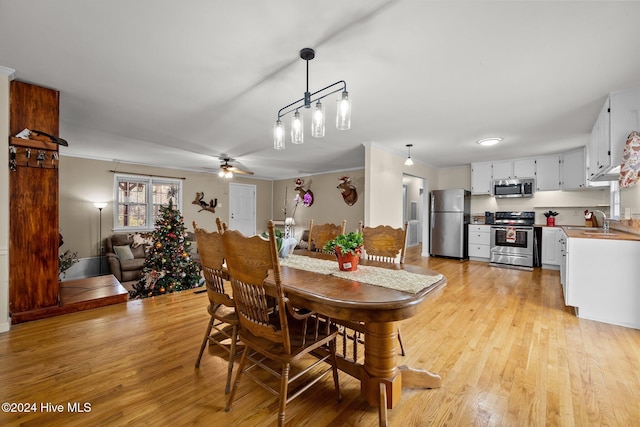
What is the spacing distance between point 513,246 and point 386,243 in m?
4.46

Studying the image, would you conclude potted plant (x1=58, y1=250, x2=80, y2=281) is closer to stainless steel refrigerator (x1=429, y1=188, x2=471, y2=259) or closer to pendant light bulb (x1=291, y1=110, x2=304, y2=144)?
pendant light bulb (x1=291, y1=110, x2=304, y2=144)

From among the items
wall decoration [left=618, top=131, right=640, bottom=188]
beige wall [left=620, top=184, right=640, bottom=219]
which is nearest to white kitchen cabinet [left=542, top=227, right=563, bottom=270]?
beige wall [left=620, top=184, right=640, bottom=219]

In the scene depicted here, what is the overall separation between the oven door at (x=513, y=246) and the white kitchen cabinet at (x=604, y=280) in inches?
98.8

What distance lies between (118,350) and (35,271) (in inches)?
54.6

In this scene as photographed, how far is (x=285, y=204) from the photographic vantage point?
28.1 feet

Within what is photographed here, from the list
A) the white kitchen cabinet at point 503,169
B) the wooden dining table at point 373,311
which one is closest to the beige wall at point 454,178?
the white kitchen cabinet at point 503,169

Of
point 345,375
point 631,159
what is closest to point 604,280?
point 631,159

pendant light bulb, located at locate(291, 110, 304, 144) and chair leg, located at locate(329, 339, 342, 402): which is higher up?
pendant light bulb, located at locate(291, 110, 304, 144)

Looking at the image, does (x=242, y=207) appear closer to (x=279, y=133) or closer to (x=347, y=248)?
(x=279, y=133)

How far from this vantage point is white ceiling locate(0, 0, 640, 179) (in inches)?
63.7

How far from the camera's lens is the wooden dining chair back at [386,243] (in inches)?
91.8

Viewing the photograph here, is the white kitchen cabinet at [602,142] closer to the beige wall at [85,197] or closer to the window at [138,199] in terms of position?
the window at [138,199]

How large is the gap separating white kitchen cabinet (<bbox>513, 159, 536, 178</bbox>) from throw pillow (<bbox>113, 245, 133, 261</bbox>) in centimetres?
812

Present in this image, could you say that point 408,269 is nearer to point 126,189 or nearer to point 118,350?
point 118,350
